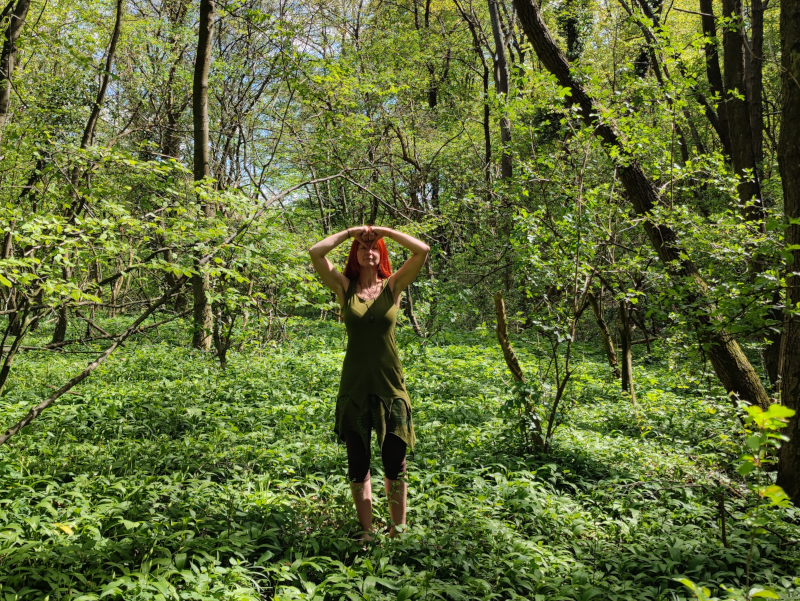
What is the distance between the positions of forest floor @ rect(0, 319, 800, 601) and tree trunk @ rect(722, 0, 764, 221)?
2.68 metres

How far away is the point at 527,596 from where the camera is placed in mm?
2814

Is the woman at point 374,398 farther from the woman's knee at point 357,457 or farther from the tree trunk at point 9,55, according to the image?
the tree trunk at point 9,55

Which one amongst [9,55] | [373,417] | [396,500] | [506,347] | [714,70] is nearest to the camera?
[373,417]

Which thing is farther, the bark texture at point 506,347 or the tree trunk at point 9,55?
the tree trunk at point 9,55

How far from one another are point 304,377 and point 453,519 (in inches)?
167

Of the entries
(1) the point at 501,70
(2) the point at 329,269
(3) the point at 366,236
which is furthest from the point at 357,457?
(1) the point at 501,70

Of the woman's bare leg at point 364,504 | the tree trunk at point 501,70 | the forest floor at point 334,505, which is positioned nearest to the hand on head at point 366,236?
the woman's bare leg at point 364,504

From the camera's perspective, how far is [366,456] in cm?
319

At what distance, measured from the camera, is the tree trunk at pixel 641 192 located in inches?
200

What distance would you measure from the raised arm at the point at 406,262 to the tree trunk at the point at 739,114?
5162 mm

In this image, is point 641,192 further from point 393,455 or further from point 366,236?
point 393,455

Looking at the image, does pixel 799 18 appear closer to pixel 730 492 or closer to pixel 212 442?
pixel 730 492

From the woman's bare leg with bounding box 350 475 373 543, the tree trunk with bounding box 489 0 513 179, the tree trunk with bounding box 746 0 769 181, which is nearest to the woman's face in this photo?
the woman's bare leg with bounding box 350 475 373 543

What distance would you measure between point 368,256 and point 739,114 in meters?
6.18
